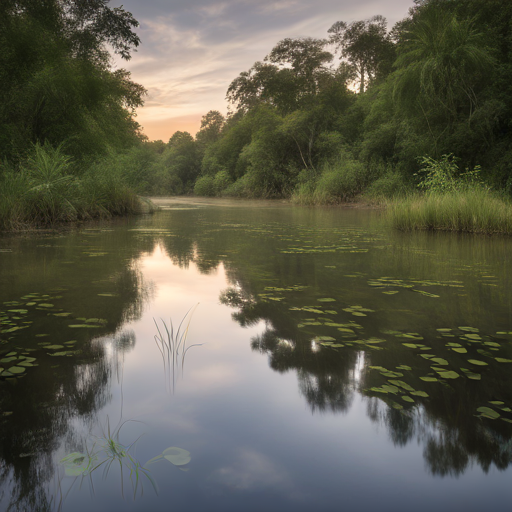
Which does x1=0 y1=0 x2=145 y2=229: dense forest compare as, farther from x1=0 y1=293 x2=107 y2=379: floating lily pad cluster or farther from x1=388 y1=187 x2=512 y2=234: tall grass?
x1=388 y1=187 x2=512 y2=234: tall grass

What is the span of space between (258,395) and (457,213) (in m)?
10.4

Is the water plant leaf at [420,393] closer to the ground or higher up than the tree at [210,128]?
closer to the ground

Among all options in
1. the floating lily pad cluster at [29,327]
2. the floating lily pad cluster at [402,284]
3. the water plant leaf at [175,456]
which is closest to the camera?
the water plant leaf at [175,456]

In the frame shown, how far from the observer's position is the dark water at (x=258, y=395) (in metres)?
1.80

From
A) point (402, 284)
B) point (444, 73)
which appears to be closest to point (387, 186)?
point (444, 73)

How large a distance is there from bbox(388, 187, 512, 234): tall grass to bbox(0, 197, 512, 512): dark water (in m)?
6.21

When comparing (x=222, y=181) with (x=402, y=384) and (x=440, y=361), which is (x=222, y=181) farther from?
(x=402, y=384)

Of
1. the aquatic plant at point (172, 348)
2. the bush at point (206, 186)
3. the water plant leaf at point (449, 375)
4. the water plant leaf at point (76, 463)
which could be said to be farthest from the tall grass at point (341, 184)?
the bush at point (206, 186)

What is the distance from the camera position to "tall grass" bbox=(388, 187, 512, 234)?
1098 centimetres

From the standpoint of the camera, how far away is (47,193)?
11.8 m

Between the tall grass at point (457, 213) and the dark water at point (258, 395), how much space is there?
6.21 meters

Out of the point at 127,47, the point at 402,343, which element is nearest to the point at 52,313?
the point at 402,343

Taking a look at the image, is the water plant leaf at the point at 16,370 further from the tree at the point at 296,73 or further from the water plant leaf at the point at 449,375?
the tree at the point at 296,73

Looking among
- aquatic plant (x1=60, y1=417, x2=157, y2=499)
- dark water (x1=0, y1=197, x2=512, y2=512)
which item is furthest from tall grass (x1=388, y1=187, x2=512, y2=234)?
aquatic plant (x1=60, y1=417, x2=157, y2=499)
